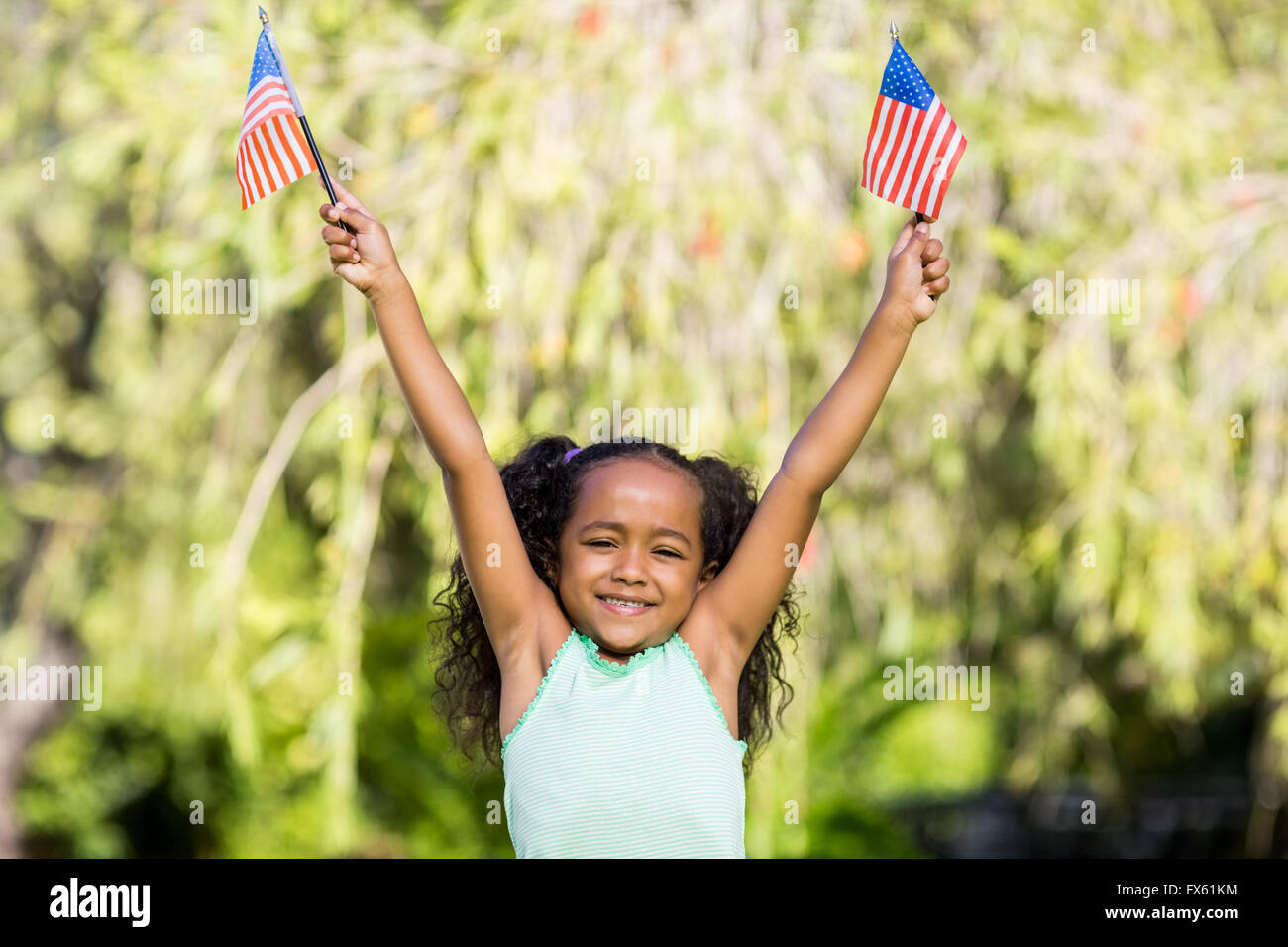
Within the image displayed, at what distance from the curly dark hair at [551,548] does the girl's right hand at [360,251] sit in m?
0.41

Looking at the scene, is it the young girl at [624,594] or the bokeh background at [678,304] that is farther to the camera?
the bokeh background at [678,304]

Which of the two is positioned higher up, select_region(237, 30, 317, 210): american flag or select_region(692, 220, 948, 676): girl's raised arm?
select_region(237, 30, 317, 210): american flag

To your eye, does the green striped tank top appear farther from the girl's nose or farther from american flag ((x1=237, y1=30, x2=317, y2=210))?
american flag ((x1=237, y1=30, x2=317, y2=210))

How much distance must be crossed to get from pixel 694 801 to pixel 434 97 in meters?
2.34

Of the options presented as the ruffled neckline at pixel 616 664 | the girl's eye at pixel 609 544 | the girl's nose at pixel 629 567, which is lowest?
the ruffled neckline at pixel 616 664

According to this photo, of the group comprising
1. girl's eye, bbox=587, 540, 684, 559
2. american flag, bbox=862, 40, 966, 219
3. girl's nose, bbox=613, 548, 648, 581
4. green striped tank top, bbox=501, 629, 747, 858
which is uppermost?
american flag, bbox=862, 40, 966, 219

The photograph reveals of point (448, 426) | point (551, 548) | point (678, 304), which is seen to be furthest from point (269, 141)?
point (678, 304)

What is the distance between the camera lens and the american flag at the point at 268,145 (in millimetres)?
1967

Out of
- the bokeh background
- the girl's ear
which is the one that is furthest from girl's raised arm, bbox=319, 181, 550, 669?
the bokeh background

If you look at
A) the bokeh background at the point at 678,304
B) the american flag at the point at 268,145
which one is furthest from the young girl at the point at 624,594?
the bokeh background at the point at 678,304

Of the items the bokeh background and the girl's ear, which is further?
the bokeh background

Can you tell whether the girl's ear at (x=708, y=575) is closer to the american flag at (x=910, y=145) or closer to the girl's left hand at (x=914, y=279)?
the girl's left hand at (x=914, y=279)

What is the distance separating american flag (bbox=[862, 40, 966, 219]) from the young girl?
6cm

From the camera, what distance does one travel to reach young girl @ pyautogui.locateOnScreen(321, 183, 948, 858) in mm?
1749
